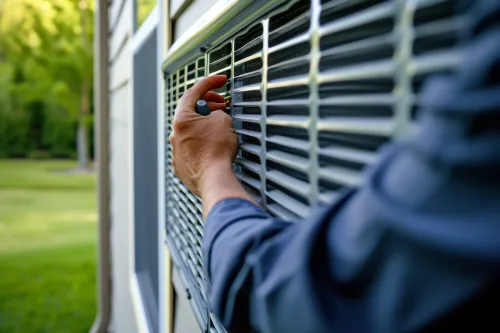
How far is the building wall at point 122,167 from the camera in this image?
4016mm

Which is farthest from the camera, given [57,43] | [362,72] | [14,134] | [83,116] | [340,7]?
[14,134]

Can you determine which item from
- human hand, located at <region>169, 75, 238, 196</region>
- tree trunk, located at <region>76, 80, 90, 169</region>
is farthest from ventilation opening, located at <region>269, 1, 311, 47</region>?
tree trunk, located at <region>76, 80, 90, 169</region>

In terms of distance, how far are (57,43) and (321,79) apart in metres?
21.5

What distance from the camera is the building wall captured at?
13.2 ft

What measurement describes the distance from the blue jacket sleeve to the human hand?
0.52m

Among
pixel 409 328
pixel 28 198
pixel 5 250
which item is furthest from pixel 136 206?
pixel 28 198

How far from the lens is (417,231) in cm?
43

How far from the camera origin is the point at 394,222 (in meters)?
0.45

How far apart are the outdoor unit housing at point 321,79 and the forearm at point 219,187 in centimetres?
8

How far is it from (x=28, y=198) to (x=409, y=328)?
679 inches

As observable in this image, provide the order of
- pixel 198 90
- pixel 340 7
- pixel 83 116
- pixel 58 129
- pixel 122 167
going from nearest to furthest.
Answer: pixel 340 7, pixel 198 90, pixel 122 167, pixel 83 116, pixel 58 129

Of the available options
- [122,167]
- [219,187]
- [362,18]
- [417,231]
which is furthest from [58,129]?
[417,231]

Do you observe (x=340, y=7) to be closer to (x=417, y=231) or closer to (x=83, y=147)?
(x=417, y=231)

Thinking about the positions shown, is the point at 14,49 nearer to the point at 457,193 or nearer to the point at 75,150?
the point at 75,150
